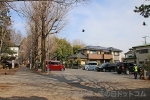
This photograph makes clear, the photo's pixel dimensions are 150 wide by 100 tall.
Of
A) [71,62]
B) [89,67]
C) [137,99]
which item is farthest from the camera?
[71,62]

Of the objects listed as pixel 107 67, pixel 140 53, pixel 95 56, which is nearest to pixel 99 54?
pixel 95 56

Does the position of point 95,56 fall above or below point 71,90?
above

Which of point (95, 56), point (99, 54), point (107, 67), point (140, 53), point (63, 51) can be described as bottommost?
point (107, 67)

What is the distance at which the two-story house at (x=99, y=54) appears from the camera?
6194 centimetres

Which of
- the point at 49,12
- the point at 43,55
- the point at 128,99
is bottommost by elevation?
the point at 128,99

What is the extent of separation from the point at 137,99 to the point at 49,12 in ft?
66.5

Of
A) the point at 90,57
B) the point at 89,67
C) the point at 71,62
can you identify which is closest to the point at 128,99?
the point at 89,67

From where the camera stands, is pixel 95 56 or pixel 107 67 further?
pixel 95 56

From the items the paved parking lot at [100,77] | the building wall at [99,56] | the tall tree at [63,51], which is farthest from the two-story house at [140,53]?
the tall tree at [63,51]

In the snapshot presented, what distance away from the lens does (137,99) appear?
9594 mm

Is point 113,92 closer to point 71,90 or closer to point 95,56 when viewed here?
point 71,90

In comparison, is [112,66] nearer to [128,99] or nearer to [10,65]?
[10,65]

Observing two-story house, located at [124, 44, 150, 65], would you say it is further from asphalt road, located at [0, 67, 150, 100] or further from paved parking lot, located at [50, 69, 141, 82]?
asphalt road, located at [0, 67, 150, 100]

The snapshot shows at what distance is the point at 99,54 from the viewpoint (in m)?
63.6
